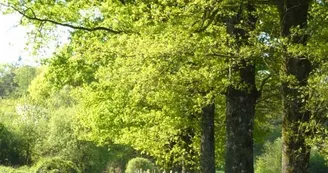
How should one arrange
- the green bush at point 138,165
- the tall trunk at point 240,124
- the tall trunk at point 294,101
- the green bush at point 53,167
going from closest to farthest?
the tall trunk at point 294,101 < the tall trunk at point 240,124 < the green bush at point 53,167 < the green bush at point 138,165

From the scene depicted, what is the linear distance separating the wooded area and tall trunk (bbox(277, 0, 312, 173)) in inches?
0.8

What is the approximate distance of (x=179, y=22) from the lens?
10180mm

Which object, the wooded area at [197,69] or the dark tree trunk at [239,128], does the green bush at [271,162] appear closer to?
the wooded area at [197,69]

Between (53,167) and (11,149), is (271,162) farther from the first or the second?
(53,167)

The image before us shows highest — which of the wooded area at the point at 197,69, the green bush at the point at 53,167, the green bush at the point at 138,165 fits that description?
the wooded area at the point at 197,69

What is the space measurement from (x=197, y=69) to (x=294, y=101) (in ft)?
9.26

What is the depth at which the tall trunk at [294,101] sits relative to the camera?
9188 mm

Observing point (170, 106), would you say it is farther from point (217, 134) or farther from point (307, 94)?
point (307, 94)

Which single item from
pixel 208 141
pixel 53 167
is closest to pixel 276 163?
pixel 53 167

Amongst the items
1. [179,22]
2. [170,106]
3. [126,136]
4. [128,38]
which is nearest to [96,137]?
[126,136]

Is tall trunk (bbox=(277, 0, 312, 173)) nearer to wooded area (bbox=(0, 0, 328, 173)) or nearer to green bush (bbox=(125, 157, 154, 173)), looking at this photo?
wooded area (bbox=(0, 0, 328, 173))

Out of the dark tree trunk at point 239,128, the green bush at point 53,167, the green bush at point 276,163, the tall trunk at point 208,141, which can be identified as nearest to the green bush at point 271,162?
the green bush at point 276,163

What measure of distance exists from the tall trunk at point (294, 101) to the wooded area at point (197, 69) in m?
0.02

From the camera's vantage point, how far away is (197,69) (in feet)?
37.9
